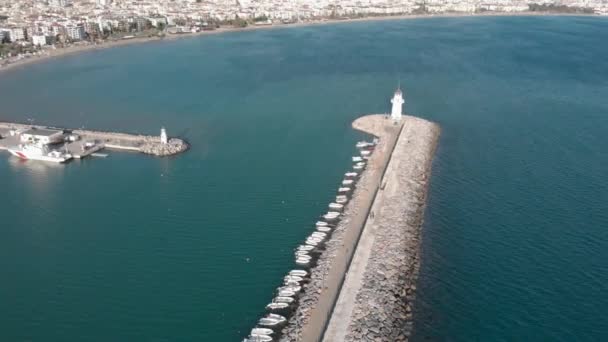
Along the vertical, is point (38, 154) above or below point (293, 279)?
above

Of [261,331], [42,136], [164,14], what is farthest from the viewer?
[164,14]

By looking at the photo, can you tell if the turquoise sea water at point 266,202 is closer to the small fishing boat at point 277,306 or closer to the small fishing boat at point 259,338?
the small fishing boat at point 277,306

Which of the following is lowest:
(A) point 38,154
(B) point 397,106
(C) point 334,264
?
(C) point 334,264

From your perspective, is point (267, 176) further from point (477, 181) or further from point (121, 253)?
point (477, 181)

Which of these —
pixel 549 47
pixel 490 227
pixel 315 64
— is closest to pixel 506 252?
pixel 490 227

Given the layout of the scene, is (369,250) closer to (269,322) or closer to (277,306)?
(277,306)

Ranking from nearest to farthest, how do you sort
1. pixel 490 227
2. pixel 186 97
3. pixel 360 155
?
pixel 490 227 < pixel 360 155 < pixel 186 97

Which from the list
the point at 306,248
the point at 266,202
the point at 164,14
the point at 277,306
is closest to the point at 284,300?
the point at 277,306
